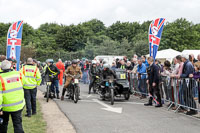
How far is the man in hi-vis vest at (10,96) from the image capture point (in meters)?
5.16

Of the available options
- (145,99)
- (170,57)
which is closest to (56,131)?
(145,99)

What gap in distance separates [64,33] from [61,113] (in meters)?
59.1

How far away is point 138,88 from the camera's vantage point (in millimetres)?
13633

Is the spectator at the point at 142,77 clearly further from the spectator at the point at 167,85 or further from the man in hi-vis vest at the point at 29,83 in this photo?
the man in hi-vis vest at the point at 29,83

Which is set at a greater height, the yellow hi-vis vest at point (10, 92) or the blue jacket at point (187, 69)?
the blue jacket at point (187, 69)

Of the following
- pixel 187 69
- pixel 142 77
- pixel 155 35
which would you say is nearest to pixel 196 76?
pixel 187 69

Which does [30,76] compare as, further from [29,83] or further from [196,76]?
[196,76]

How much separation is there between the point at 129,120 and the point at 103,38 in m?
53.3

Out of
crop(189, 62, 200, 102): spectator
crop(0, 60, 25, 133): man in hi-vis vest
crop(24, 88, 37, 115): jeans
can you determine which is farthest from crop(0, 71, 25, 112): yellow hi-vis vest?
crop(189, 62, 200, 102): spectator

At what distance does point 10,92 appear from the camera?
5234 mm

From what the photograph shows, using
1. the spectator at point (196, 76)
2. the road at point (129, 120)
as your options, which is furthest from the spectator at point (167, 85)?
the spectator at point (196, 76)

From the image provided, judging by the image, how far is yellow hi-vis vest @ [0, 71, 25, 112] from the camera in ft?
16.9

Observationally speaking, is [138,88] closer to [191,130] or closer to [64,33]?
[191,130]

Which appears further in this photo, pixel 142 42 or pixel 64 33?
pixel 64 33
